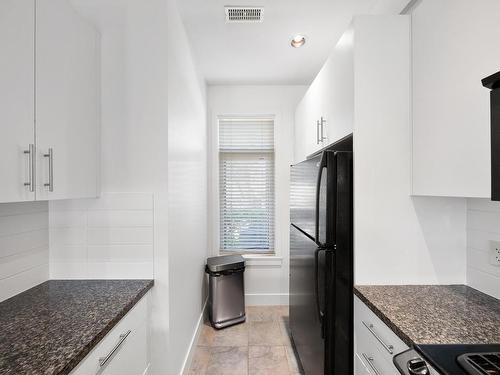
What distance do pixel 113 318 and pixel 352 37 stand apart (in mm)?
1746

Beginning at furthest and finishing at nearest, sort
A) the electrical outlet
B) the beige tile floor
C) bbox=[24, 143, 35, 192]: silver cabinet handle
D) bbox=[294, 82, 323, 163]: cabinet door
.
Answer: bbox=[294, 82, 323, 163]: cabinet door, the beige tile floor, the electrical outlet, bbox=[24, 143, 35, 192]: silver cabinet handle

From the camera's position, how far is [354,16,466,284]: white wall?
1.51 meters

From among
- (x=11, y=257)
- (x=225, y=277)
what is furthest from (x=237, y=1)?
(x=225, y=277)

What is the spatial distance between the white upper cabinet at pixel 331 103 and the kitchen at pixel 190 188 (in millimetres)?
22

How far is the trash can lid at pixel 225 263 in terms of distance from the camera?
289 cm

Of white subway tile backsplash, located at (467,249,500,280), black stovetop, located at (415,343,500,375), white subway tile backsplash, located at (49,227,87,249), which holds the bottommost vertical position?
black stovetop, located at (415,343,500,375)

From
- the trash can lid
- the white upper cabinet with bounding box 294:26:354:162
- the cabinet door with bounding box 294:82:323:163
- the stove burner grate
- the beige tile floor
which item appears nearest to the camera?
the stove burner grate

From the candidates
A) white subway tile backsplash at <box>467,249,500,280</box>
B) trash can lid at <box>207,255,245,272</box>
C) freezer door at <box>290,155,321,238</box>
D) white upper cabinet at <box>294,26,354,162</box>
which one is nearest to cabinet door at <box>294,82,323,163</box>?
white upper cabinet at <box>294,26,354,162</box>

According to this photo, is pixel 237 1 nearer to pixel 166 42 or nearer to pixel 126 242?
pixel 166 42

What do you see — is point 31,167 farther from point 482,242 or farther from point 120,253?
point 482,242

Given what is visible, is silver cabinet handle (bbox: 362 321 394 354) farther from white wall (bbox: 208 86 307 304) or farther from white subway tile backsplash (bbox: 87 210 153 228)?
white wall (bbox: 208 86 307 304)

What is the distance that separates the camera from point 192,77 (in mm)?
2531

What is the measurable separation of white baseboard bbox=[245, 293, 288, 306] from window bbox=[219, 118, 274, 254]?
0.52m

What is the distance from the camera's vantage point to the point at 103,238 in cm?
168
